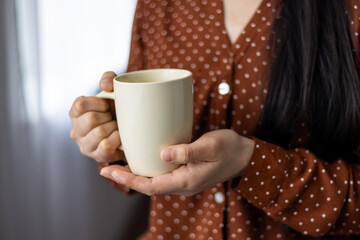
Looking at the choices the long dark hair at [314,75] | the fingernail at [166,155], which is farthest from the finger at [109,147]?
the long dark hair at [314,75]

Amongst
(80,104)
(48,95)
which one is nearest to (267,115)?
(80,104)

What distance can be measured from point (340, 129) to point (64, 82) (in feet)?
2.93

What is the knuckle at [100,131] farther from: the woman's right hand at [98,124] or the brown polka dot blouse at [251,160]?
the brown polka dot blouse at [251,160]

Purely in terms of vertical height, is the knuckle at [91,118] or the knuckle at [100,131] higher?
the knuckle at [91,118]

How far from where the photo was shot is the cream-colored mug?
0.45 meters

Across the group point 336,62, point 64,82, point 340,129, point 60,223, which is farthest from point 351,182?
point 60,223

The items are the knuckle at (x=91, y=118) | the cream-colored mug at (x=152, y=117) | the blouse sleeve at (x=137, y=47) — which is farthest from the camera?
the blouse sleeve at (x=137, y=47)

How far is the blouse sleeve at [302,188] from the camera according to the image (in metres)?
0.59

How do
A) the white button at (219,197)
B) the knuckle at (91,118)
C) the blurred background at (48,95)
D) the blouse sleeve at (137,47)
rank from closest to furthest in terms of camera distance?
the knuckle at (91,118) < the white button at (219,197) < the blouse sleeve at (137,47) < the blurred background at (48,95)

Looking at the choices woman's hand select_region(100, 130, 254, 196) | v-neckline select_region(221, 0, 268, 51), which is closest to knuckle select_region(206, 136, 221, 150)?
woman's hand select_region(100, 130, 254, 196)

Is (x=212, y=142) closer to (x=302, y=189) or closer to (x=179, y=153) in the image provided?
(x=179, y=153)

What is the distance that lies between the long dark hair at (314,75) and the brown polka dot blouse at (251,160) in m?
0.02

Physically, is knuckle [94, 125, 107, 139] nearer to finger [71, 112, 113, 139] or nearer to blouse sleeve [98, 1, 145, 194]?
finger [71, 112, 113, 139]

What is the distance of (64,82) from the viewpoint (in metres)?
1.27
